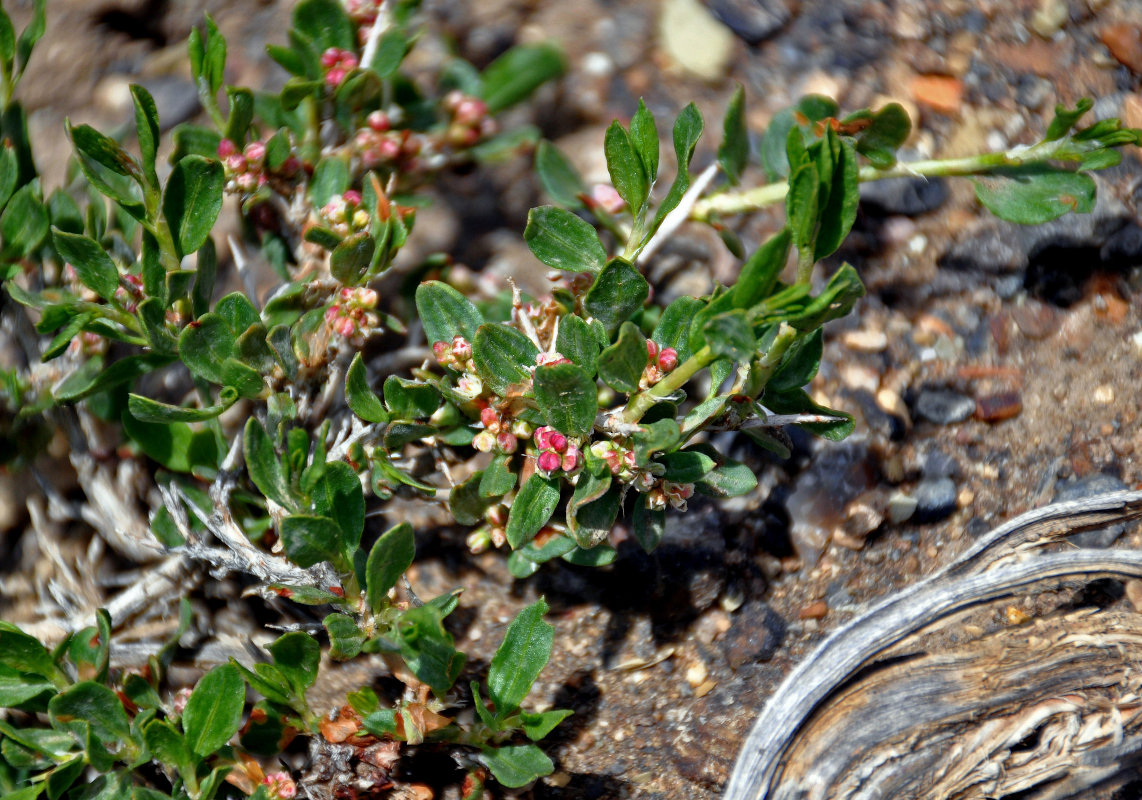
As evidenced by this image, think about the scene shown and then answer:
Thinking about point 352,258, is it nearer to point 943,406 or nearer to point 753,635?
point 753,635

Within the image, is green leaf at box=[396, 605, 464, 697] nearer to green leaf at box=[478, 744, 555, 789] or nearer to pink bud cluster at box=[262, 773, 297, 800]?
green leaf at box=[478, 744, 555, 789]

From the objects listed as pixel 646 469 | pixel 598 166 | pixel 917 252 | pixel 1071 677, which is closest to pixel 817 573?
pixel 1071 677

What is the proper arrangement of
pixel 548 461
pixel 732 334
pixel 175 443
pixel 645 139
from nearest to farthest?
pixel 732 334 → pixel 548 461 → pixel 645 139 → pixel 175 443

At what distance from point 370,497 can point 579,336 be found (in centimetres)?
79

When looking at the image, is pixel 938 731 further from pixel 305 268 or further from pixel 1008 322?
pixel 305 268

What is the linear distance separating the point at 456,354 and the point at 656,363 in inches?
15.4

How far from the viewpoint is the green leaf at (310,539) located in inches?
62.2

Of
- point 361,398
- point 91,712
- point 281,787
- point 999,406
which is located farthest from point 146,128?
point 999,406

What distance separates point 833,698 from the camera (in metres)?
1.96

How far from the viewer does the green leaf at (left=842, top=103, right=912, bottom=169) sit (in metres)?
1.98

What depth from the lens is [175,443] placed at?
83.3 inches

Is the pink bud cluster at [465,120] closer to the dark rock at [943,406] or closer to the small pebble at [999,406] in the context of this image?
the dark rock at [943,406]

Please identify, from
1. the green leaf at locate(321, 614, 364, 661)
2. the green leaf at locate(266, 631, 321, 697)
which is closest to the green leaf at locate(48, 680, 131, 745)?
the green leaf at locate(266, 631, 321, 697)

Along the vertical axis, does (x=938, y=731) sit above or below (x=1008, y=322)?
below
